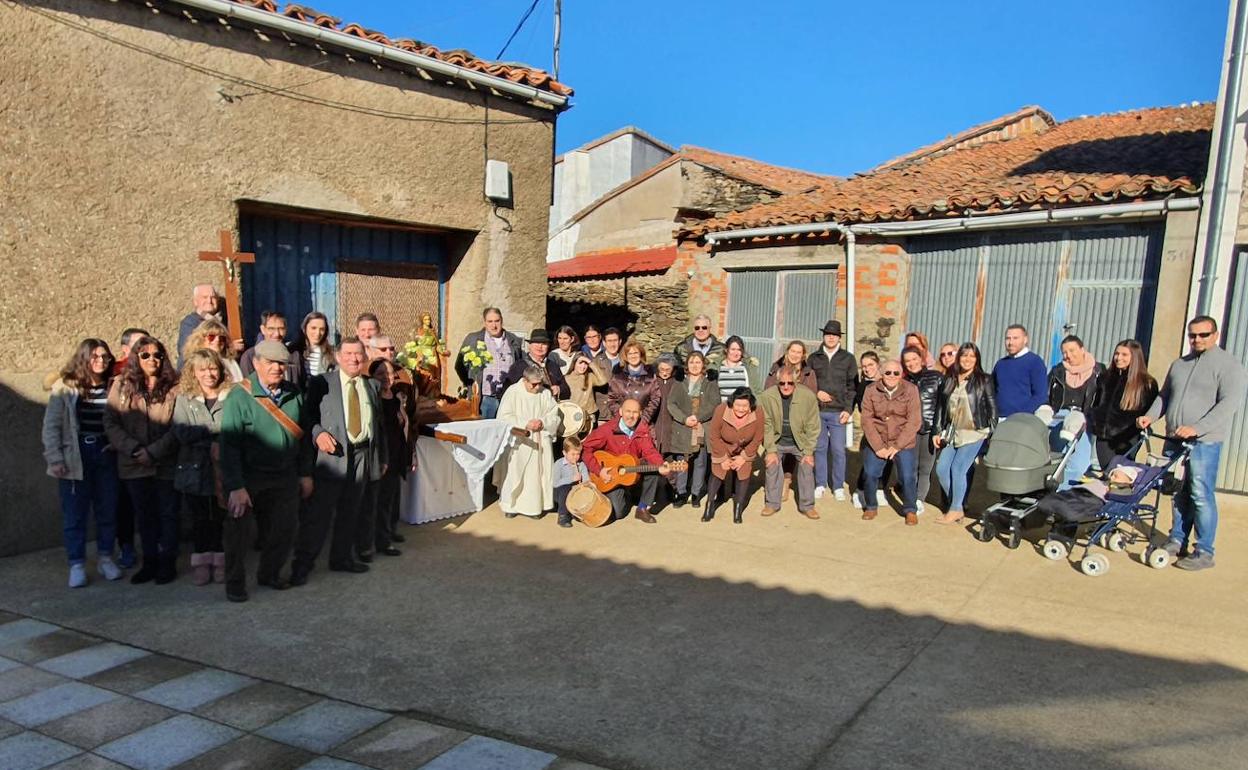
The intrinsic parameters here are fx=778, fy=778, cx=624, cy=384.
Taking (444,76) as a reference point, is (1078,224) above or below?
below

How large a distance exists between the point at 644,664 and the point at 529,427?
124 inches

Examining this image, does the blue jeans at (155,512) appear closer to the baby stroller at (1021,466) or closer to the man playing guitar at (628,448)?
the man playing guitar at (628,448)

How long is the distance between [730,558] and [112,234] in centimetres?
547

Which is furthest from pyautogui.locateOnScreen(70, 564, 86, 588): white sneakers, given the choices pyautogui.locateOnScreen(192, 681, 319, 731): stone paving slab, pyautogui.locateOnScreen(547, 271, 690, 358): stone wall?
pyautogui.locateOnScreen(547, 271, 690, 358): stone wall

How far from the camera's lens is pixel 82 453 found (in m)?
5.14

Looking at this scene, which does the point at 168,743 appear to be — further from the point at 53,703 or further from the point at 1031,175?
the point at 1031,175

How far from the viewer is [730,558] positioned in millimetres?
6035

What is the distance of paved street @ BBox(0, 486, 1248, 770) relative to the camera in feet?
10.9

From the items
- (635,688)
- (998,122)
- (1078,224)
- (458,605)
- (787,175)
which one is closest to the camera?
(635,688)

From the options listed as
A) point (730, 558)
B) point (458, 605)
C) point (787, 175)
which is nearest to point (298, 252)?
point (458, 605)

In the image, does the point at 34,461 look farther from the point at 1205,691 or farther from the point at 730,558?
the point at 1205,691

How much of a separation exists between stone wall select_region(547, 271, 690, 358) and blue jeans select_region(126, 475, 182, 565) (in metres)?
9.08

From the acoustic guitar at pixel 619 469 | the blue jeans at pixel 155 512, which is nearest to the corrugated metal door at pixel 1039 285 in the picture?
the acoustic guitar at pixel 619 469

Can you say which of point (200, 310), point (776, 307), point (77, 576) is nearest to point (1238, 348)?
point (776, 307)
